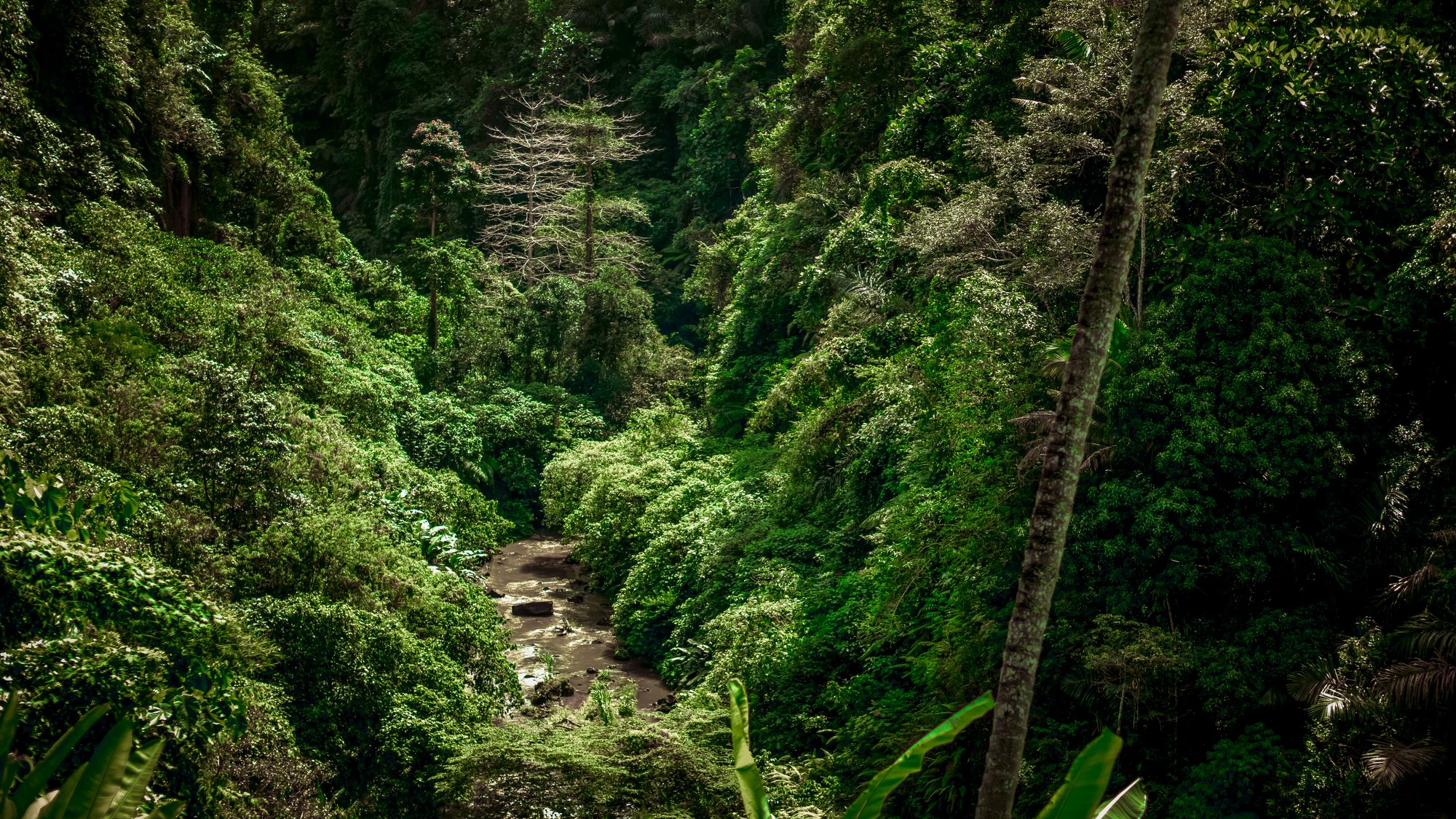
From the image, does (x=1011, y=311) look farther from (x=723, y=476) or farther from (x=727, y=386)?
(x=727, y=386)

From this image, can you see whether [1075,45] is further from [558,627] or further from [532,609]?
[532,609]

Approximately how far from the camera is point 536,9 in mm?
40656

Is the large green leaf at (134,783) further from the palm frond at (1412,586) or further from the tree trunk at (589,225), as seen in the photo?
the tree trunk at (589,225)

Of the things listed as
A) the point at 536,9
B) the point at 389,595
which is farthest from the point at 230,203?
the point at 536,9

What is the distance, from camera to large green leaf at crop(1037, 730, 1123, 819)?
320 cm

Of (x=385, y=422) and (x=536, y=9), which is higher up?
(x=536, y=9)

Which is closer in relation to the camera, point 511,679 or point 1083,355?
point 1083,355

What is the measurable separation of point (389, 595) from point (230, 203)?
16.7 metres

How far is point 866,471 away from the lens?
1471 centimetres

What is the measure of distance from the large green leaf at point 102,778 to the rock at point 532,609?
658 inches

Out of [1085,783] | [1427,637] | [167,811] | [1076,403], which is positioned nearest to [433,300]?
[1076,403]

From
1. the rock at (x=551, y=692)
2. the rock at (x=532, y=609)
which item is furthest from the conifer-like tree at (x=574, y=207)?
the rock at (x=551, y=692)

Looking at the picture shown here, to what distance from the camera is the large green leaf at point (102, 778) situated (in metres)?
3.06

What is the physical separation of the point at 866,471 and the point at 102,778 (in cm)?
1235
